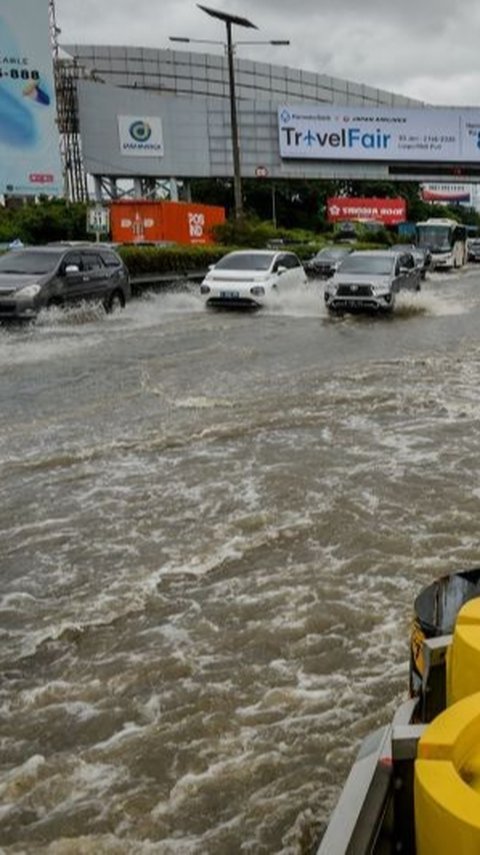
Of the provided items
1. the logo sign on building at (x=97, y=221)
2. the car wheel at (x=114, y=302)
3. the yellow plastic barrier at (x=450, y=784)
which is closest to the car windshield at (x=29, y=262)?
the car wheel at (x=114, y=302)

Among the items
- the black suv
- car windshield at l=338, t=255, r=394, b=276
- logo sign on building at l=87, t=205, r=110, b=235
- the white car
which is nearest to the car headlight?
the black suv

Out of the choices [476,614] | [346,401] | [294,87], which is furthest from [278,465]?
[294,87]

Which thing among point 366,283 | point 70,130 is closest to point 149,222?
point 366,283

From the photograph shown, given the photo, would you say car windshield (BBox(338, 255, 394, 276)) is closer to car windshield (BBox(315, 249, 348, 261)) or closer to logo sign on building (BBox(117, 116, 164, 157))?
car windshield (BBox(315, 249, 348, 261))

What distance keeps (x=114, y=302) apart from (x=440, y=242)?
2611 cm

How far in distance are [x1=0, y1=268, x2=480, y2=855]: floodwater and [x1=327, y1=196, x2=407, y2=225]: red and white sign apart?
187ft

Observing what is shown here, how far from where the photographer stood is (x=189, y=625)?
13.3 feet

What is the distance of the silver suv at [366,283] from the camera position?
1745 cm

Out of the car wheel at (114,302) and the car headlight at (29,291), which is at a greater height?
the car headlight at (29,291)

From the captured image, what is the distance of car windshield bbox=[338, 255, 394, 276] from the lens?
1840 centimetres

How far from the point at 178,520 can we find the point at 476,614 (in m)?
3.77

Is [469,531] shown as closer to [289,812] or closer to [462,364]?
[289,812]

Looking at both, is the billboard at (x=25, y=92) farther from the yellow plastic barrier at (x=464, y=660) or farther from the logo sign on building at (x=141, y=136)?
the yellow plastic barrier at (x=464, y=660)

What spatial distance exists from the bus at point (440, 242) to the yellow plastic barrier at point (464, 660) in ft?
126
